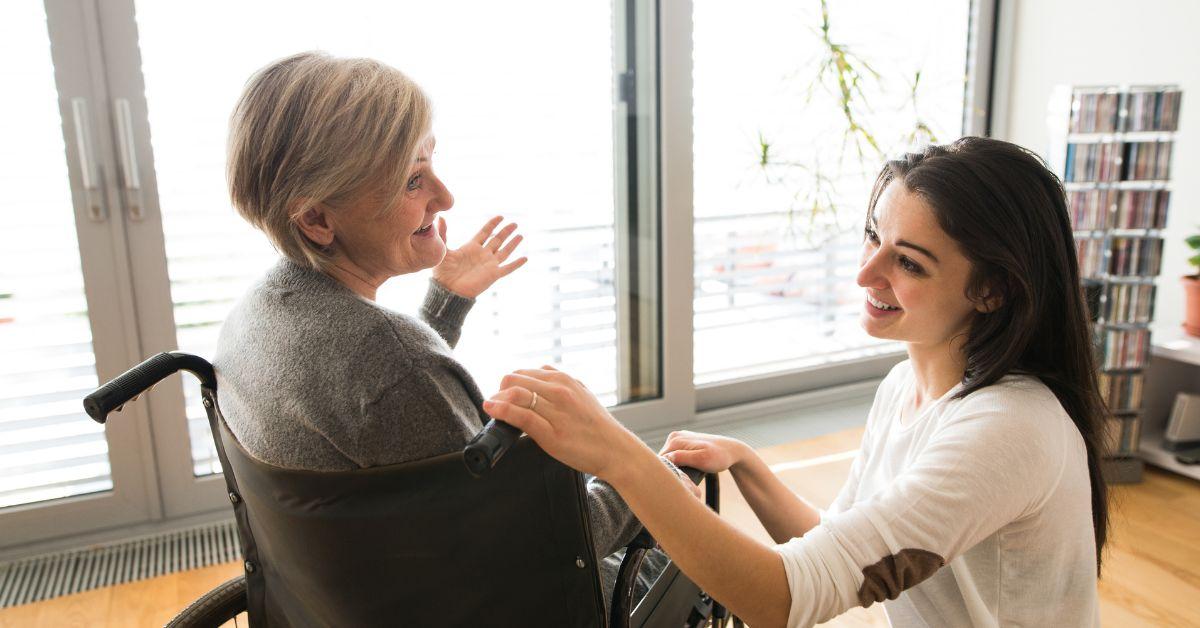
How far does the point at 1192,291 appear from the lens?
9.09 ft

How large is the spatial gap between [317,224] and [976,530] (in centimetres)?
86

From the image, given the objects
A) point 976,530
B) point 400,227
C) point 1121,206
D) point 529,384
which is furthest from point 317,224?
point 1121,206

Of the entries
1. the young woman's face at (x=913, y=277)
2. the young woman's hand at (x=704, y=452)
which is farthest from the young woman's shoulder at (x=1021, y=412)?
the young woman's hand at (x=704, y=452)

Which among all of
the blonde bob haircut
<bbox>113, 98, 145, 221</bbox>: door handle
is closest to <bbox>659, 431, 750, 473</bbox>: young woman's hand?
the blonde bob haircut

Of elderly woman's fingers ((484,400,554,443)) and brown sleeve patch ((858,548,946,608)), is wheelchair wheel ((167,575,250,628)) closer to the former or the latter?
elderly woman's fingers ((484,400,554,443))

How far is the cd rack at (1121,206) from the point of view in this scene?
8.49ft

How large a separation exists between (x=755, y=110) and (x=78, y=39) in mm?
2148

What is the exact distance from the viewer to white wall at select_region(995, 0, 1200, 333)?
118 inches

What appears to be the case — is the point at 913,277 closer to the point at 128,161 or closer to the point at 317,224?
the point at 317,224

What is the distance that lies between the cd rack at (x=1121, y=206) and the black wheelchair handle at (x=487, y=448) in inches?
91.9

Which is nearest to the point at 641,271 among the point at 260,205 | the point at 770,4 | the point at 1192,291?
the point at 770,4

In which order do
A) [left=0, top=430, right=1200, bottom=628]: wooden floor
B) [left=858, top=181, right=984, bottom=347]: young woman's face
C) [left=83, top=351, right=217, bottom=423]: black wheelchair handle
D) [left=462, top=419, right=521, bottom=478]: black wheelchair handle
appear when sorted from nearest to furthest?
[left=462, top=419, right=521, bottom=478]: black wheelchair handle, [left=83, top=351, right=217, bottom=423]: black wheelchair handle, [left=858, top=181, right=984, bottom=347]: young woman's face, [left=0, top=430, right=1200, bottom=628]: wooden floor

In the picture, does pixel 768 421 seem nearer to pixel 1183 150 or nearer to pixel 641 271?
pixel 641 271

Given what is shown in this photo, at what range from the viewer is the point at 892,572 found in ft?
3.06
